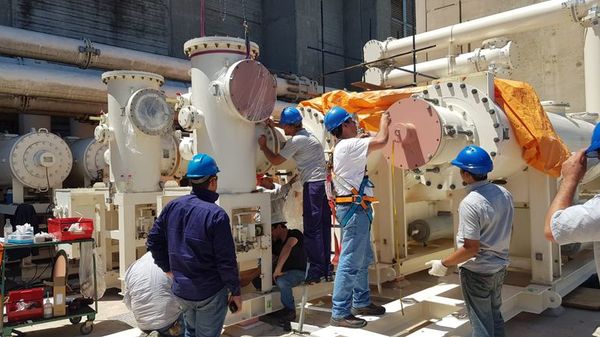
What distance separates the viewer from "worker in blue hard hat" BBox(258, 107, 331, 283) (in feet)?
12.8

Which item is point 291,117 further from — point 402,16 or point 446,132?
point 402,16

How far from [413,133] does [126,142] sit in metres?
3.55

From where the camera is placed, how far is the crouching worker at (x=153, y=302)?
10.7 feet

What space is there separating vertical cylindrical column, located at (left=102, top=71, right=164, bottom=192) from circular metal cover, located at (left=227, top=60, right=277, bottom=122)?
7.65ft

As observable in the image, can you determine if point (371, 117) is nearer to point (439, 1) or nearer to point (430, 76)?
point (430, 76)

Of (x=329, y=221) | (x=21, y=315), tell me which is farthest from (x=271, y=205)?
(x=21, y=315)

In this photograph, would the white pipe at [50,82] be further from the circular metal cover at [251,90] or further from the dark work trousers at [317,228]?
the dark work trousers at [317,228]

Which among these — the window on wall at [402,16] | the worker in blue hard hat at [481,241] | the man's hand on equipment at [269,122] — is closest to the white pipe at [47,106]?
the man's hand on equipment at [269,122]

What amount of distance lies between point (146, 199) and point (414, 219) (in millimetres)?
3064

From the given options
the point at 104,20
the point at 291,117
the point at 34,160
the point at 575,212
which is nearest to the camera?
the point at 575,212

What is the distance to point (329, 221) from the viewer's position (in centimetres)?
398

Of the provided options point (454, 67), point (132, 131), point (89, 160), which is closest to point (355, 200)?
point (132, 131)

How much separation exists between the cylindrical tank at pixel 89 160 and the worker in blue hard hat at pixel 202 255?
18.3 ft

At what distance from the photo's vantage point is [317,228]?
390 cm
